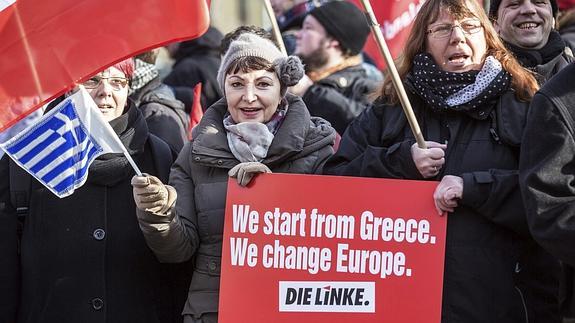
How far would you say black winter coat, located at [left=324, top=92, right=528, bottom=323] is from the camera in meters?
4.97

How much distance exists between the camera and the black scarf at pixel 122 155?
18.5 ft

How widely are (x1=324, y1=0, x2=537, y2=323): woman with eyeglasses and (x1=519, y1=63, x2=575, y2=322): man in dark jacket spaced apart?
8.8 inches

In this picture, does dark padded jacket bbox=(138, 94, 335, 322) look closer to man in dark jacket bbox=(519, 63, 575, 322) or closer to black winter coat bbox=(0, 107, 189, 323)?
black winter coat bbox=(0, 107, 189, 323)

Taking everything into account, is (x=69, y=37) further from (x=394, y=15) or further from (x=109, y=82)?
(x=394, y=15)

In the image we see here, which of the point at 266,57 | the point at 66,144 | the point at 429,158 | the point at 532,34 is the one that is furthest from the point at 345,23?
the point at 66,144

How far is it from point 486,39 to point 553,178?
0.88 m

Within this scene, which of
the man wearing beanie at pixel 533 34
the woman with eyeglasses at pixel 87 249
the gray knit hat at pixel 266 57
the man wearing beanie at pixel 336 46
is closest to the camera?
the gray knit hat at pixel 266 57

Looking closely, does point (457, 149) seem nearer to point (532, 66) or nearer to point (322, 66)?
point (532, 66)

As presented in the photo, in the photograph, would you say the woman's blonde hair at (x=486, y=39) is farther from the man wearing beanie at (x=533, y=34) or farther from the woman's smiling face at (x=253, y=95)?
the woman's smiling face at (x=253, y=95)

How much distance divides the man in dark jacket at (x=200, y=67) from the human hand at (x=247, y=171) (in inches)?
119

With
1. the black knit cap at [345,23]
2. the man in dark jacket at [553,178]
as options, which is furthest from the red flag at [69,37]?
the black knit cap at [345,23]

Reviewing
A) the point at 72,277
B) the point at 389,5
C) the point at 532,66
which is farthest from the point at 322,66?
the point at 72,277

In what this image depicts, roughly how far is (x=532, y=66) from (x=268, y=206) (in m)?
1.60

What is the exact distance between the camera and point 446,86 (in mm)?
5223
